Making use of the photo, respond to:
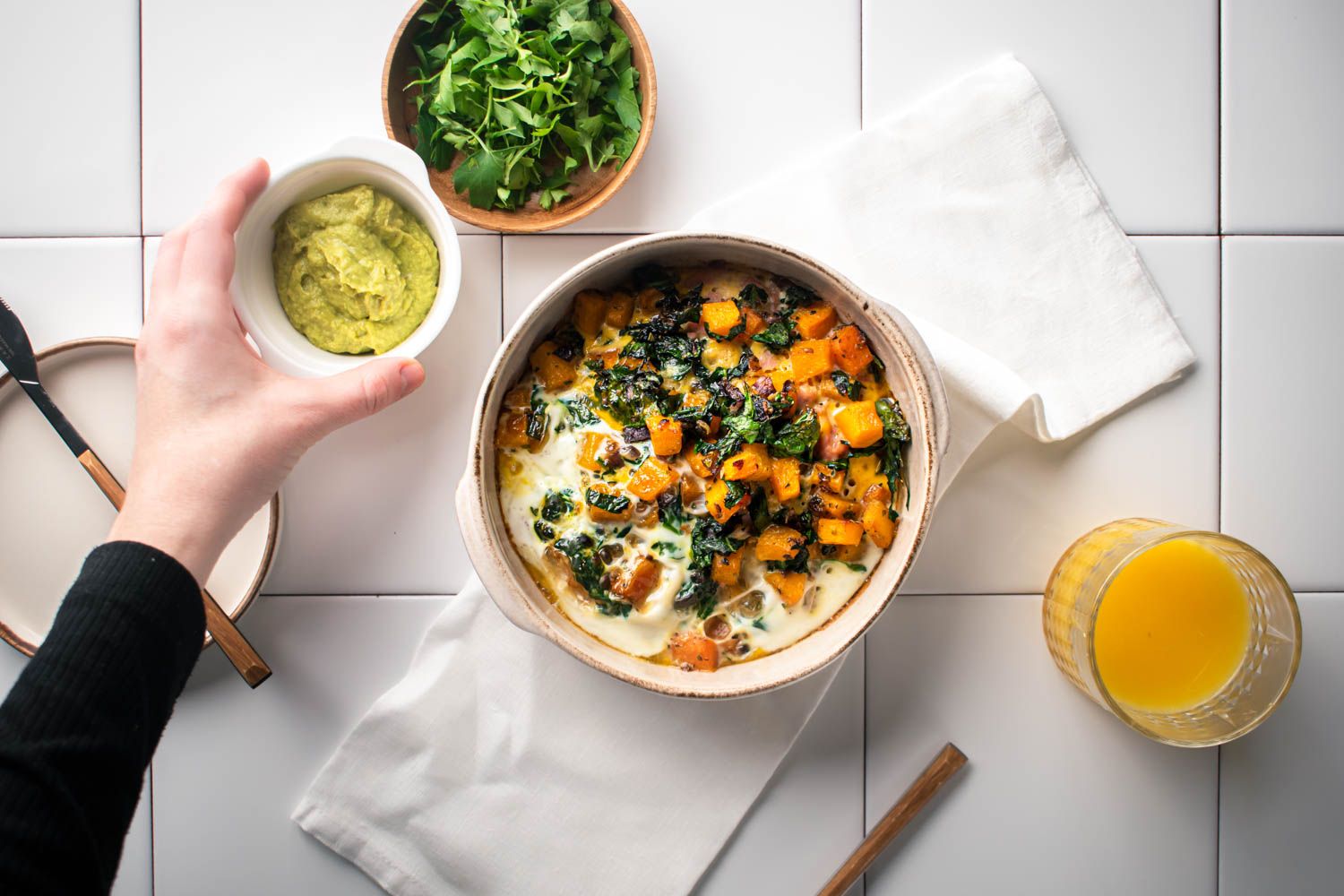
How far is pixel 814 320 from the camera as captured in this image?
1.47 meters

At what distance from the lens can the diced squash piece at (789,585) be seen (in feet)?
4.77

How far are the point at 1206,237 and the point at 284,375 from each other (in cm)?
175

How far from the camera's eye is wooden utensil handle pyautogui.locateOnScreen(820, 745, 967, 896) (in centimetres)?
173

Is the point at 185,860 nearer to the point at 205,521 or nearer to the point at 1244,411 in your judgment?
the point at 205,521

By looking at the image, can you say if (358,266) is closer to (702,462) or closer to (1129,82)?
(702,462)

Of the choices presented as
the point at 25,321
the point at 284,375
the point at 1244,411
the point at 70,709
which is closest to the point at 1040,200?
the point at 1244,411

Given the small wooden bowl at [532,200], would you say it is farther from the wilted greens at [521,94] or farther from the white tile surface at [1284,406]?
the white tile surface at [1284,406]

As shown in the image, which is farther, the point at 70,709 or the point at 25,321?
the point at 25,321

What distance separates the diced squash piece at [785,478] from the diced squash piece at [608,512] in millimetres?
227

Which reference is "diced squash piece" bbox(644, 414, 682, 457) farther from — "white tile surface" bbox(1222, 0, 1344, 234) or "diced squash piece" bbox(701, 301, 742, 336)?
"white tile surface" bbox(1222, 0, 1344, 234)

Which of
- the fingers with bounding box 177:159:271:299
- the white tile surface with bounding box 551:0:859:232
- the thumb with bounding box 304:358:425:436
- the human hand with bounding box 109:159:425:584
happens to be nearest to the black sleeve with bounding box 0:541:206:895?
the human hand with bounding box 109:159:425:584

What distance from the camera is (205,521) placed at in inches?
56.2

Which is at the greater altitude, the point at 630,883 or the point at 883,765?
the point at 883,765

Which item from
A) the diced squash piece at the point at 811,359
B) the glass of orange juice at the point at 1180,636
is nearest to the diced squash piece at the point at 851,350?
the diced squash piece at the point at 811,359
